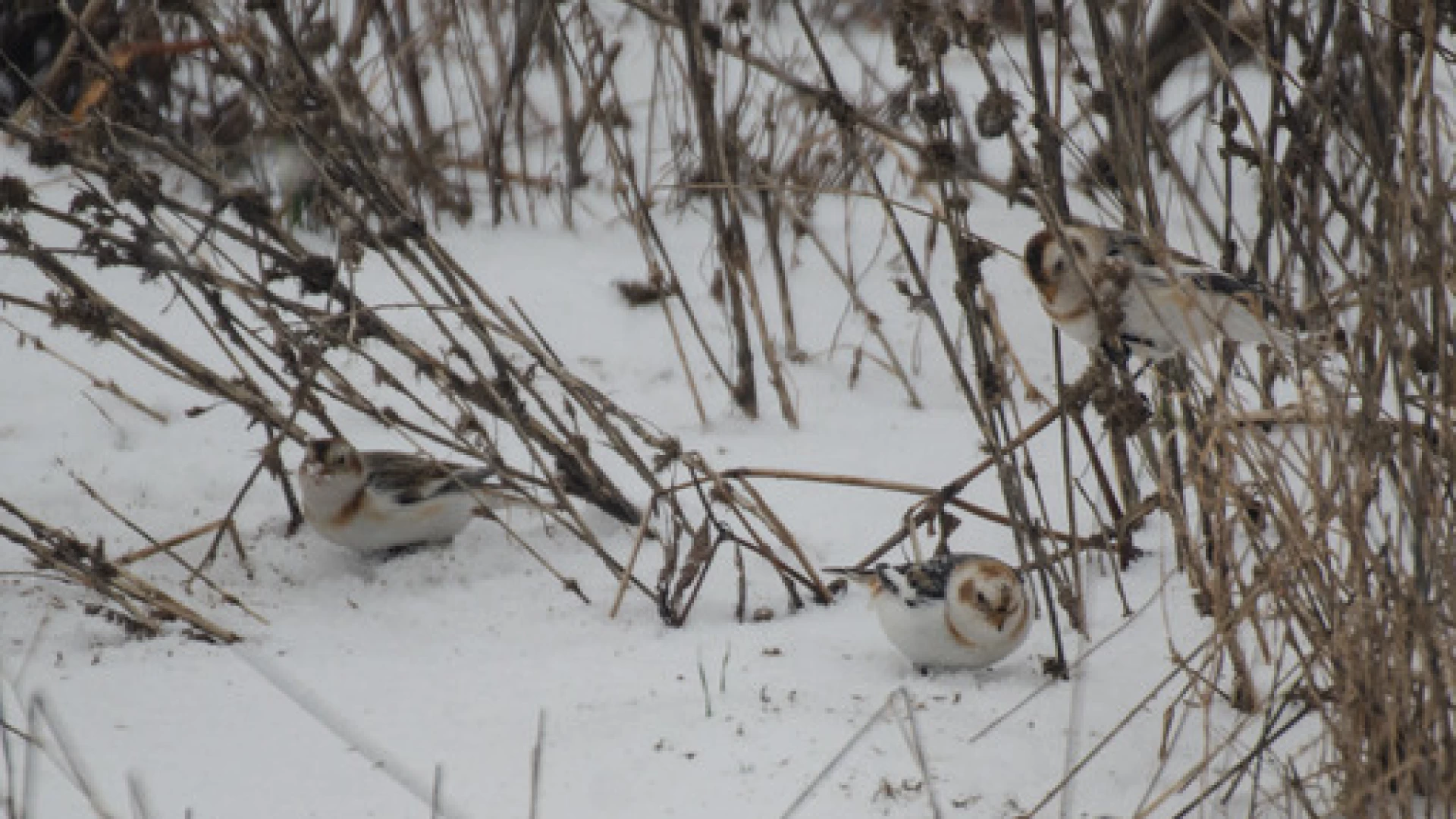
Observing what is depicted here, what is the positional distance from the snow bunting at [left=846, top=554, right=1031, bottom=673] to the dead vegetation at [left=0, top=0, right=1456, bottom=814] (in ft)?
0.34

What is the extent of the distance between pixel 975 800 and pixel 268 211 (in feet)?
6.08

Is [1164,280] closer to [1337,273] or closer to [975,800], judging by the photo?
[975,800]

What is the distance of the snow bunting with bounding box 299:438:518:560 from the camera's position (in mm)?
4508

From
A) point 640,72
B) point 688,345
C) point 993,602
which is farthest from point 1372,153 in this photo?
point 640,72

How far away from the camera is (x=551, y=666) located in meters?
4.09

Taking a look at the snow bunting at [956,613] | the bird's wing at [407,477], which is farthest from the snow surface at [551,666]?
the bird's wing at [407,477]

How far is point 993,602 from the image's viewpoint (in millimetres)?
3842

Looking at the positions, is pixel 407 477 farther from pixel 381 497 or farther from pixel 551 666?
pixel 551 666

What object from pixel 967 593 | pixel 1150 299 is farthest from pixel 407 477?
pixel 1150 299

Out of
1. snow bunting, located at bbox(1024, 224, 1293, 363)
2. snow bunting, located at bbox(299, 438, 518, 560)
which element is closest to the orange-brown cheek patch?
snow bunting, located at bbox(1024, 224, 1293, 363)

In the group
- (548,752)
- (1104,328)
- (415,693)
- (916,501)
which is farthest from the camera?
(916,501)

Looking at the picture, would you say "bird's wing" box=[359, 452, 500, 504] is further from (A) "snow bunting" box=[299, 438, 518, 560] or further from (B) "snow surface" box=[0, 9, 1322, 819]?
(B) "snow surface" box=[0, 9, 1322, 819]

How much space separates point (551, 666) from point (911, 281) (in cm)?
279

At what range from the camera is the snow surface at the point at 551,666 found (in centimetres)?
341
